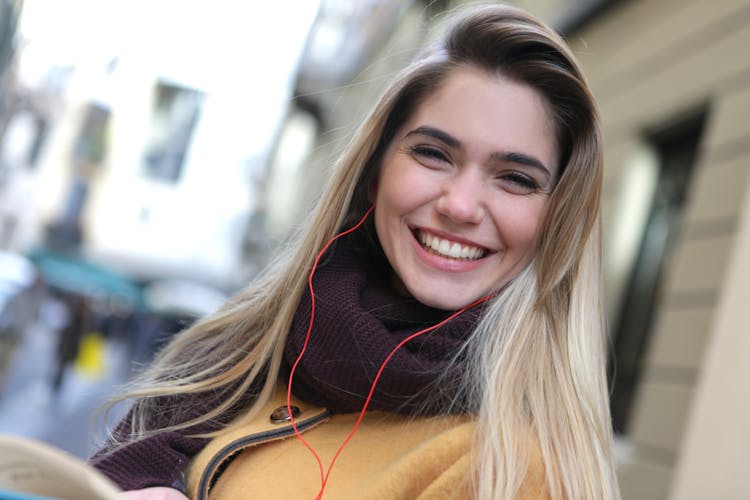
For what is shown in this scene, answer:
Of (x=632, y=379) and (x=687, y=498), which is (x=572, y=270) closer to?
(x=687, y=498)

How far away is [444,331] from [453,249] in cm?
17

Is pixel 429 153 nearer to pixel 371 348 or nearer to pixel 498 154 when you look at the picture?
Answer: pixel 498 154

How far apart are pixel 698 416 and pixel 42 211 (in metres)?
28.4

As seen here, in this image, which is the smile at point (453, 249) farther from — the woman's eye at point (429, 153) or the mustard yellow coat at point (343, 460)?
the mustard yellow coat at point (343, 460)

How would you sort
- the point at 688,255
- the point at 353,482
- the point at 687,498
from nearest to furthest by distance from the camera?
the point at 353,482
the point at 687,498
the point at 688,255

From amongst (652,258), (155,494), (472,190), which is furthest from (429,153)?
(652,258)

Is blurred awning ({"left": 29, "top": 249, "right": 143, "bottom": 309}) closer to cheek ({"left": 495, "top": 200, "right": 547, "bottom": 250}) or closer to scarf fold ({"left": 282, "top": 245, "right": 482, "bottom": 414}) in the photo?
scarf fold ({"left": 282, "top": 245, "right": 482, "bottom": 414})

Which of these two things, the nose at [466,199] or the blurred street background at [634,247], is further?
the blurred street background at [634,247]

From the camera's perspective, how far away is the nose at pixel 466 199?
1.74 meters

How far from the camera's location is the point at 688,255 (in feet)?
16.0

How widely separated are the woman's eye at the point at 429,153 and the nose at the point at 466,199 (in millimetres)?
65

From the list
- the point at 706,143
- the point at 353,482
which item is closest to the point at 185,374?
the point at 353,482

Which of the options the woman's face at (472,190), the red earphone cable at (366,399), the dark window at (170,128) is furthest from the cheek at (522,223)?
the dark window at (170,128)

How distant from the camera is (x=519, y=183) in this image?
5.84ft
